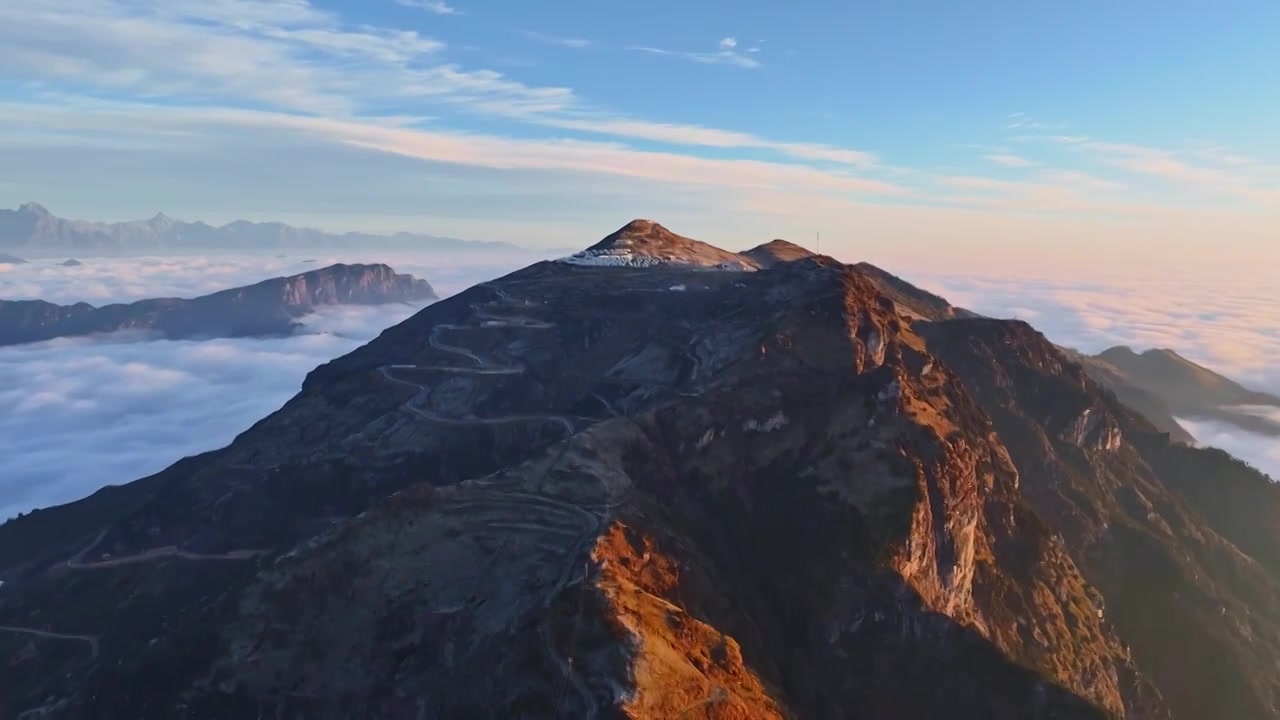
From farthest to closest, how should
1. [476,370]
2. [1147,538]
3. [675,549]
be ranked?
[476,370] < [1147,538] < [675,549]

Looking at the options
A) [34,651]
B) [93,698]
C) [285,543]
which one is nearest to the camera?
[93,698]

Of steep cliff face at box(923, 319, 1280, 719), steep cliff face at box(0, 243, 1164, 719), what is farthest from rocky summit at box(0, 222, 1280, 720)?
steep cliff face at box(923, 319, 1280, 719)

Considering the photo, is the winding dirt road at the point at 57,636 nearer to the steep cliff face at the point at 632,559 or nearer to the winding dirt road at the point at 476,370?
the steep cliff face at the point at 632,559

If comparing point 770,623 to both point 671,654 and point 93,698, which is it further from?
point 93,698

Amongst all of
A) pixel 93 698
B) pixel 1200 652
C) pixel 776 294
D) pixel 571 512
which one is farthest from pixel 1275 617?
pixel 93 698

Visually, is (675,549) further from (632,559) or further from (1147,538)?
(1147,538)

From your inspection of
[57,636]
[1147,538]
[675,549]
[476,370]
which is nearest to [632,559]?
[675,549]

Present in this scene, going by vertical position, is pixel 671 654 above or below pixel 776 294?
below

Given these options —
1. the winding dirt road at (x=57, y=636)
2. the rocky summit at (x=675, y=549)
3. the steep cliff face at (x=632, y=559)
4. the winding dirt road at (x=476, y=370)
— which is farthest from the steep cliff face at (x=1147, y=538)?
the winding dirt road at (x=57, y=636)
